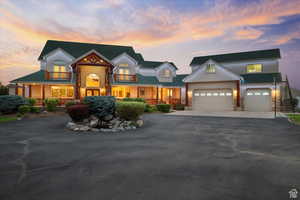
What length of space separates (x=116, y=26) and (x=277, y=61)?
25255mm

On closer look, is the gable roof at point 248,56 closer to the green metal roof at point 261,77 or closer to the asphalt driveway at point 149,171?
the green metal roof at point 261,77

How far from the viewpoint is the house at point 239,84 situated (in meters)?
20.5

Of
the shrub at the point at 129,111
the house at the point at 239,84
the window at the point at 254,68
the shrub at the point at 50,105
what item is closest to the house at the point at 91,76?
the shrub at the point at 50,105

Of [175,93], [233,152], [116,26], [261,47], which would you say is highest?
[116,26]

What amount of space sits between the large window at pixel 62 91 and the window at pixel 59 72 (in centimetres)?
155

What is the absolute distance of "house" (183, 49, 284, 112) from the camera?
2052cm

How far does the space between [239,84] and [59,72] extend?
24719 millimetres

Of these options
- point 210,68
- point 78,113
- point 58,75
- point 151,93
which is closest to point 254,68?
point 210,68

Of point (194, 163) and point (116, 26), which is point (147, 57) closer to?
point (116, 26)

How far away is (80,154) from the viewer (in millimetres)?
4871

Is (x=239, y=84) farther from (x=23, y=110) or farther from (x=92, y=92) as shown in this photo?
(x=23, y=110)

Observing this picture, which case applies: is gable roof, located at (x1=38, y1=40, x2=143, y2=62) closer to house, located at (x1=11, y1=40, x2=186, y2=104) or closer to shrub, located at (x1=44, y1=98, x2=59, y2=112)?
house, located at (x1=11, y1=40, x2=186, y2=104)

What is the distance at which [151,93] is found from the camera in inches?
1013

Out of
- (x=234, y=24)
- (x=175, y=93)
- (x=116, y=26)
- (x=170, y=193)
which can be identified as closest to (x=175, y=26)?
(x=234, y=24)
